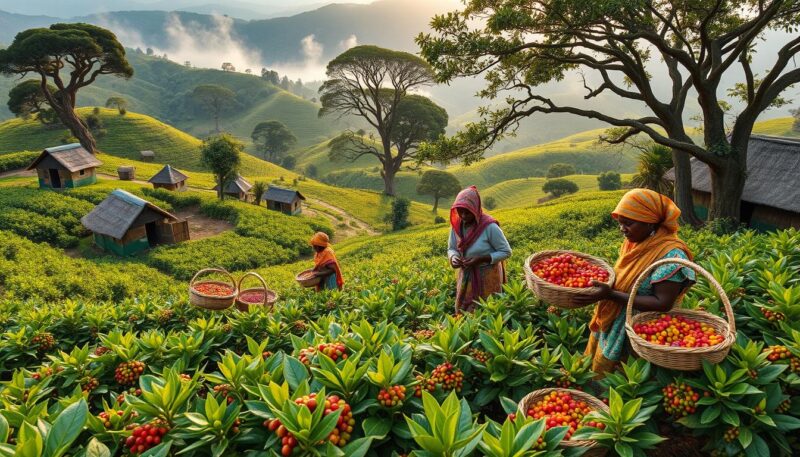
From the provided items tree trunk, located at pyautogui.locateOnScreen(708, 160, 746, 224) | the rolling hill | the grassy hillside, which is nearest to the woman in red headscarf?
tree trunk, located at pyautogui.locateOnScreen(708, 160, 746, 224)

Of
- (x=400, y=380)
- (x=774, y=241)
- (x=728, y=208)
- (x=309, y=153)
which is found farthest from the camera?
(x=309, y=153)

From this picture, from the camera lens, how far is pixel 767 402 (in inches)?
115

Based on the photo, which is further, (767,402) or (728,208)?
(728,208)

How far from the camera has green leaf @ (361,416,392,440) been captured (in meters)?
2.70

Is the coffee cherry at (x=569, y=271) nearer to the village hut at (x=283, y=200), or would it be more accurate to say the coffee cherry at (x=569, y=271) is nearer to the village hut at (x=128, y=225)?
the village hut at (x=128, y=225)

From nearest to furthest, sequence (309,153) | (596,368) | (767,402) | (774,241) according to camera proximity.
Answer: (767,402)
(596,368)
(774,241)
(309,153)

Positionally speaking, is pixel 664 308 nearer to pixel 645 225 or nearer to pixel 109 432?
pixel 645 225

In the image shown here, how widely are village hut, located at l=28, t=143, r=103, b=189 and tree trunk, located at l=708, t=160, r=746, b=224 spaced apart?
39194mm

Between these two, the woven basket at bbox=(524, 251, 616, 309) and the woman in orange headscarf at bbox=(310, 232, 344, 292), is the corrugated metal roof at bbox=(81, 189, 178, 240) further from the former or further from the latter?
the woven basket at bbox=(524, 251, 616, 309)

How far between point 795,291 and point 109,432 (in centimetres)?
551

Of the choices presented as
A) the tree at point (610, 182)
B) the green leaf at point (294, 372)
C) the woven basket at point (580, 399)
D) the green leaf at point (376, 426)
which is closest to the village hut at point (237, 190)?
the green leaf at point (294, 372)

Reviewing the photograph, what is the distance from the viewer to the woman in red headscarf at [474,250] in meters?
5.84

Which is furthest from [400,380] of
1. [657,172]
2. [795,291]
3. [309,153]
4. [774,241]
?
[309,153]

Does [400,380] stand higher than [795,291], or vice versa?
[795,291]
